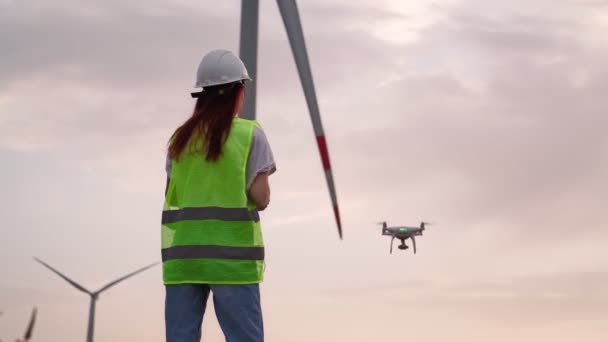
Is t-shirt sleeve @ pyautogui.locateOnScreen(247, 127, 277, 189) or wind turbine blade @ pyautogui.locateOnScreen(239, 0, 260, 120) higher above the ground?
wind turbine blade @ pyautogui.locateOnScreen(239, 0, 260, 120)

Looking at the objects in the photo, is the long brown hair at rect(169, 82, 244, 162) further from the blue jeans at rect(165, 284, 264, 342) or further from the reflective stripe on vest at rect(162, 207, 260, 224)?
the blue jeans at rect(165, 284, 264, 342)

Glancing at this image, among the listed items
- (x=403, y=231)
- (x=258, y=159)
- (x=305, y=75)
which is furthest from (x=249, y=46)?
(x=403, y=231)

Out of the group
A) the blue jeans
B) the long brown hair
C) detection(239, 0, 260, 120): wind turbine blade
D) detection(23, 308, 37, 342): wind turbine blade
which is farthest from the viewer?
detection(239, 0, 260, 120): wind turbine blade

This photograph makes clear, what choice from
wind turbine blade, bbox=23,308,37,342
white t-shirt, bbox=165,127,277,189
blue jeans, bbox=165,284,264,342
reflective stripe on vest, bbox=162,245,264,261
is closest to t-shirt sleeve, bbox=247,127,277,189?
white t-shirt, bbox=165,127,277,189

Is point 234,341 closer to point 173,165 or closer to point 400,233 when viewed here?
point 173,165

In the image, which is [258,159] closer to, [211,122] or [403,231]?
[211,122]
